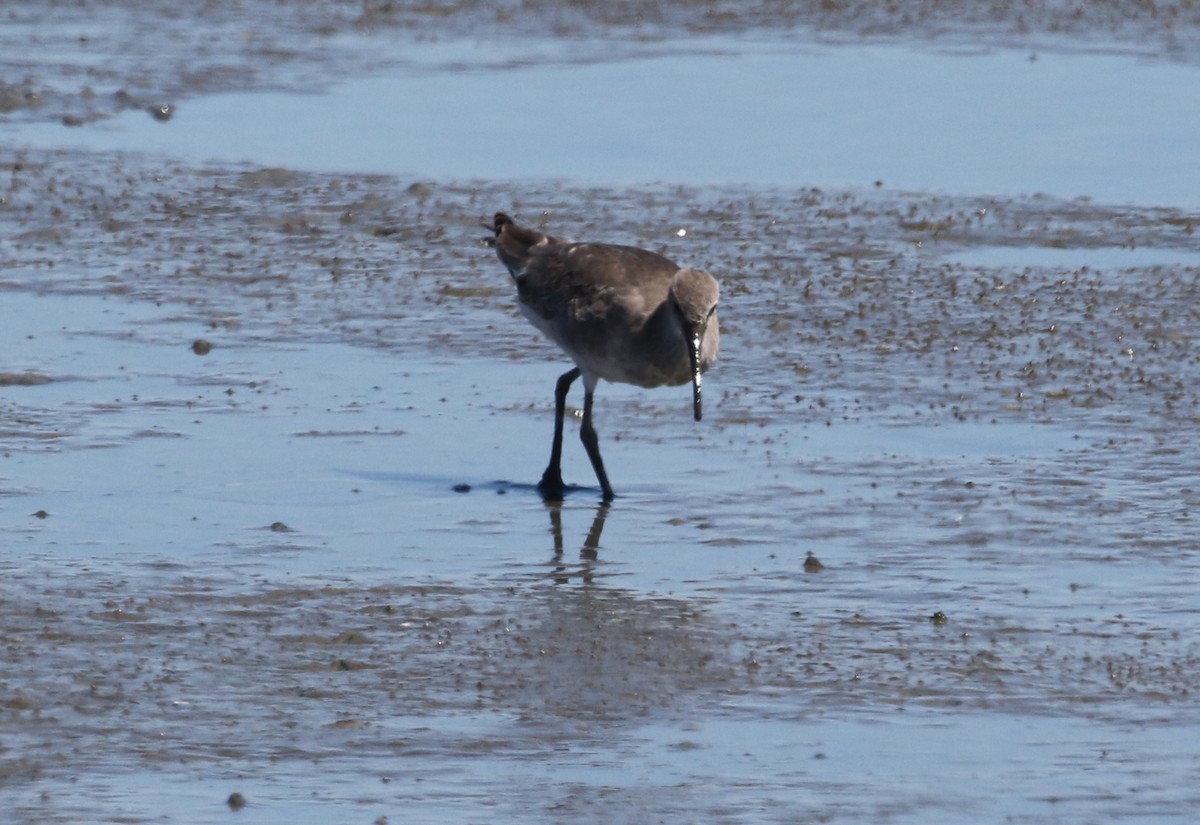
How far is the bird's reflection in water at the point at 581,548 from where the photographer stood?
8094 millimetres

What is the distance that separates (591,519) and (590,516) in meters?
0.05

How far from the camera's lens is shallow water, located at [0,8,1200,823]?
6.28 meters

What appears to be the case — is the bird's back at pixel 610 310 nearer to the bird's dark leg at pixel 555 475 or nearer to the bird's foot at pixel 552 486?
the bird's dark leg at pixel 555 475

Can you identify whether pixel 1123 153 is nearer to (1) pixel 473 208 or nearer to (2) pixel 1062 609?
(1) pixel 473 208

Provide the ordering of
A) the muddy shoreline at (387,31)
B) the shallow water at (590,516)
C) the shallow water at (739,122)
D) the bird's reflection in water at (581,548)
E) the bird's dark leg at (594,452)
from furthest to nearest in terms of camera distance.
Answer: the muddy shoreline at (387,31) → the shallow water at (739,122) → the bird's dark leg at (594,452) → the bird's reflection in water at (581,548) → the shallow water at (590,516)

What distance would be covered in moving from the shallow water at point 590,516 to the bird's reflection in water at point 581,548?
0.03 meters

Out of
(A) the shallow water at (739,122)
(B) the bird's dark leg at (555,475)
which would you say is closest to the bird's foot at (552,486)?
(B) the bird's dark leg at (555,475)

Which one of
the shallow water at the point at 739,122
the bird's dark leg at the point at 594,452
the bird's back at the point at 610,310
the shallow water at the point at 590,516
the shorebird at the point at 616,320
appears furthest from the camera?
the shallow water at the point at 739,122

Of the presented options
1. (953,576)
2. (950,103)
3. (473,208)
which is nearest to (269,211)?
(473,208)

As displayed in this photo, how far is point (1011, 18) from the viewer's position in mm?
19094

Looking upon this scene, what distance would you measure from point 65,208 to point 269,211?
1196 millimetres

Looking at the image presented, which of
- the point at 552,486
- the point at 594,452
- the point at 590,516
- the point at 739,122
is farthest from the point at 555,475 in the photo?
the point at 739,122

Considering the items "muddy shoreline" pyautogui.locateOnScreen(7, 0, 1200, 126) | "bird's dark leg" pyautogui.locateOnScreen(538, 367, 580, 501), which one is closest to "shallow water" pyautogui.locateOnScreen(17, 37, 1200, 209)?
"muddy shoreline" pyautogui.locateOnScreen(7, 0, 1200, 126)

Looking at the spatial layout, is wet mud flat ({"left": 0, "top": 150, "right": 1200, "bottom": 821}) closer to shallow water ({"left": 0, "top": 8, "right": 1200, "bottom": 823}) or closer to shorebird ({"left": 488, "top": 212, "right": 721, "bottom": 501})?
shallow water ({"left": 0, "top": 8, "right": 1200, "bottom": 823})
